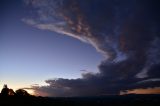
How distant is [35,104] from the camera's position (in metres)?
56.5

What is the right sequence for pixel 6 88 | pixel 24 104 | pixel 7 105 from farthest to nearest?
pixel 6 88
pixel 24 104
pixel 7 105

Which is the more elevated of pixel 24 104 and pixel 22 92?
pixel 22 92

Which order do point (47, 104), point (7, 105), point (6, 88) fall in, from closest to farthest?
point (7, 105) < point (47, 104) < point (6, 88)

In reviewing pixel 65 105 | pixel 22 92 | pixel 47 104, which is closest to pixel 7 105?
pixel 47 104

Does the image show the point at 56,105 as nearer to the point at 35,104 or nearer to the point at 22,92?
the point at 35,104

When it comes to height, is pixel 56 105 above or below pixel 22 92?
below

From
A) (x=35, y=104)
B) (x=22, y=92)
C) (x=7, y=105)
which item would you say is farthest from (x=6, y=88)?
(x=7, y=105)

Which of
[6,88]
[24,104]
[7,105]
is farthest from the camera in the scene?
[6,88]

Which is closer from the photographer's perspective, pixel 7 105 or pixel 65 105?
pixel 7 105

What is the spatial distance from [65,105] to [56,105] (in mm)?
3532

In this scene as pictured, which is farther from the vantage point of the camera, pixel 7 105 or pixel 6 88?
pixel 6 88

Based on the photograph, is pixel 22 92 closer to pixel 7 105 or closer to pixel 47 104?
pixel 47 104

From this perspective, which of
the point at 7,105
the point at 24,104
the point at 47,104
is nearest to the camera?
the point at 7,105

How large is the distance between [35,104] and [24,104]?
3.04 meters
